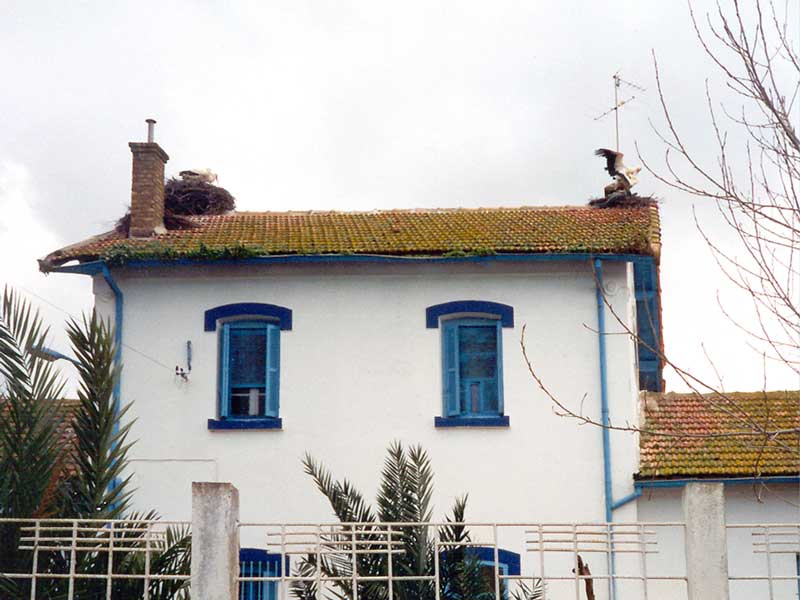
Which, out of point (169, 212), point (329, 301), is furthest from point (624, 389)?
point (169, 212)

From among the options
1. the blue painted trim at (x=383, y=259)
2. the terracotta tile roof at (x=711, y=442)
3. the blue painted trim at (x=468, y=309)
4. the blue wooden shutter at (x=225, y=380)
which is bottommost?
the terracotta tile roof at (x=711, y=442)

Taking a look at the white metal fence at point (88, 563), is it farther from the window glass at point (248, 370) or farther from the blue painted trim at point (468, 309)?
the blue painted trim at point (468, 309)

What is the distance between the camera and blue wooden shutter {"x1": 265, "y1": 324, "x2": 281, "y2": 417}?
16047mm

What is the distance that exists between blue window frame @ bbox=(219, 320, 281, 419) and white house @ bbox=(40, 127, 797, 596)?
22 millimetres

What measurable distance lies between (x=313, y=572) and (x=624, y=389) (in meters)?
6.00

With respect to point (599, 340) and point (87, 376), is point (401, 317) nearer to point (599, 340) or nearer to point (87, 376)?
point (599, 340)

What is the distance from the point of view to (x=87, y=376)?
984 cm

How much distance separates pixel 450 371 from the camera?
1605 centimetres

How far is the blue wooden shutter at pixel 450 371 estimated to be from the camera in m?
15.9

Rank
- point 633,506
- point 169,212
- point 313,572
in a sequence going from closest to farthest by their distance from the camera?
1. point 313,572
2. point 633,506
3. point 169,212

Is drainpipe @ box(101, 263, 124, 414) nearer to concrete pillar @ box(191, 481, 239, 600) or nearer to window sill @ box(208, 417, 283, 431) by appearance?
window sill @ box(208, 417, 283, 431)

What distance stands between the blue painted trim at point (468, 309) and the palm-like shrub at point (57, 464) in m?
6.90

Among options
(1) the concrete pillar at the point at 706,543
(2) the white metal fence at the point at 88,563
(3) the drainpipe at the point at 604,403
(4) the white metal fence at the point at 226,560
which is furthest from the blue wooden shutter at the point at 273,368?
(1) the concrete pillar at the point at 706,543

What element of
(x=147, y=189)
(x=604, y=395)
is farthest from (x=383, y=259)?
(x=147, y=189)
